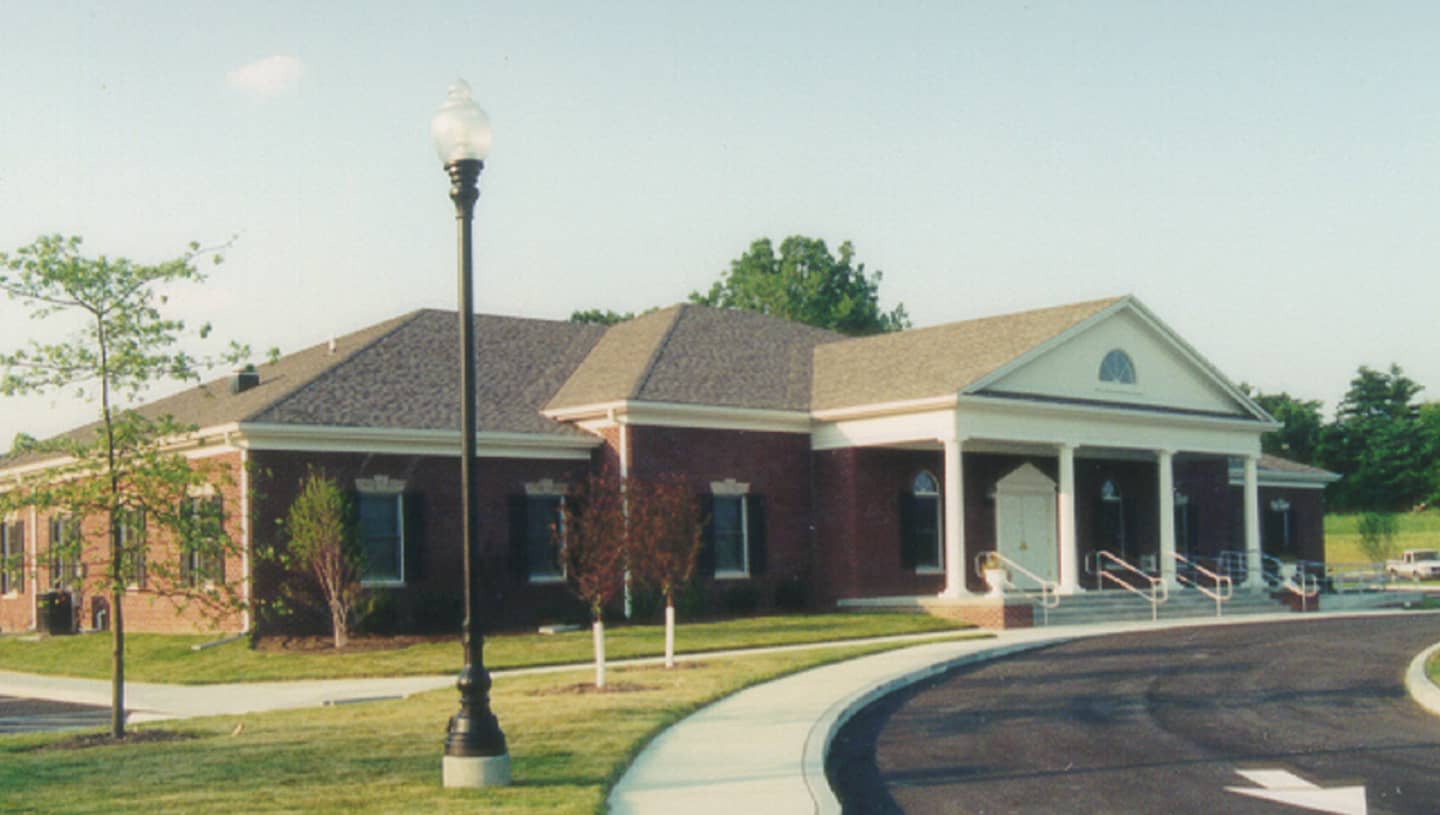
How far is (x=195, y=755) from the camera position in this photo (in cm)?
1292

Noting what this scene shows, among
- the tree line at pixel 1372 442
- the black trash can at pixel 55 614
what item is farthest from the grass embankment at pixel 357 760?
the tree line at pixel 1372 442

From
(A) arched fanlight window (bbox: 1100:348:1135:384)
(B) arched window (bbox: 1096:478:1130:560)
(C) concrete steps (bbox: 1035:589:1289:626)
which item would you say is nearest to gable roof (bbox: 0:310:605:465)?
(C) concrete steps (bbox: 1035:589:1289:626)

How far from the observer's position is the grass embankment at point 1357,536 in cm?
7166

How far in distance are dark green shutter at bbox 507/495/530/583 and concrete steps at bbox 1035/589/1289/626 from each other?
10294 millimetres

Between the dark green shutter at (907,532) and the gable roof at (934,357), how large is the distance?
266 cm

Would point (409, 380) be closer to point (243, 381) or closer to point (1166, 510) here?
point (243, 381)

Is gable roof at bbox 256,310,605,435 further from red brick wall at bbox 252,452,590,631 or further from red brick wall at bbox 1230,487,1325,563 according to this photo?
red brick wall at bbox 1230,487,1325,563

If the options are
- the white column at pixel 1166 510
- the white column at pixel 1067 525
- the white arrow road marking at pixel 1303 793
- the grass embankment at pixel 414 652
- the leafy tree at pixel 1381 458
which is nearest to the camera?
the white arrow road marking at pixel 1303 793

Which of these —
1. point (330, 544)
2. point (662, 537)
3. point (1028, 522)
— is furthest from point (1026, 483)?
point (330, 544)

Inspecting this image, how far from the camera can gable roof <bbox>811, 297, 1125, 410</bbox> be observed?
30.0 m

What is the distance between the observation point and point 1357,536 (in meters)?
71.9

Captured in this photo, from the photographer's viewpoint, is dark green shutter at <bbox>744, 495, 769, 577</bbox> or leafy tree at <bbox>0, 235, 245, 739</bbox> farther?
dark green shutter at <bbox>744, 495, 769, 577</bbox>

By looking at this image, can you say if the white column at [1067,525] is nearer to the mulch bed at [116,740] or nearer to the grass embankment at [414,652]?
the grass embankment at [414,652]

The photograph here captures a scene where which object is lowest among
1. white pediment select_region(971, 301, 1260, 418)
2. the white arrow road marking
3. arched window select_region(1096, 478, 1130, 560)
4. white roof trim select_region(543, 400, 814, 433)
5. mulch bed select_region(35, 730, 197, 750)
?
mulch bed select_region(35, 730, 197, 750)
